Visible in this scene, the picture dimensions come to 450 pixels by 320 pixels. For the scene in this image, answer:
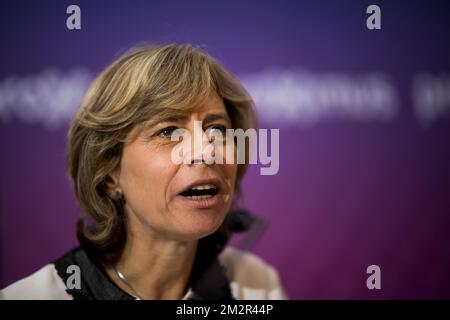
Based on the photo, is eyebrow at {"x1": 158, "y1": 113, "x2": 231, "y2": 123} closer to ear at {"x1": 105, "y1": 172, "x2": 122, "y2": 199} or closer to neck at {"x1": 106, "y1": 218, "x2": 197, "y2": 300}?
ear at {"x1": 105, "y1": 172, "x2": 122, "y2": 199}

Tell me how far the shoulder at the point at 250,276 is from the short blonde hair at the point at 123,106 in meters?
0.35

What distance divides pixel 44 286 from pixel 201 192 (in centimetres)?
50

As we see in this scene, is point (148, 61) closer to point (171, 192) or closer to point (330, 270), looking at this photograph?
point (171, 192)

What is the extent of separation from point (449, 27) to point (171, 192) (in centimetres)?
100

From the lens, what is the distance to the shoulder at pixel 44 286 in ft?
4.09

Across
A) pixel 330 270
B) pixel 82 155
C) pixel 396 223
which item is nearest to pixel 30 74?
pixel 82 155

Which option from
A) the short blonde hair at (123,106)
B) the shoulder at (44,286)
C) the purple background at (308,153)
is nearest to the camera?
the short blonde hair at (123,106)

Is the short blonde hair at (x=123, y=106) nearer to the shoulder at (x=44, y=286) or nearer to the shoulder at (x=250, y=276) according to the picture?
the shoulder at (x=44, y=286)

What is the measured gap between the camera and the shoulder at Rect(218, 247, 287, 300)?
1392mm

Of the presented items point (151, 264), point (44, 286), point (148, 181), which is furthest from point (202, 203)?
point (44, 286)

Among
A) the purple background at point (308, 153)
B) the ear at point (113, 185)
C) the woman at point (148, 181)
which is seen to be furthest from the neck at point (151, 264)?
the purple background at point (308, 153)

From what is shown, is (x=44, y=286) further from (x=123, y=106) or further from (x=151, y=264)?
(x=123, y=106)

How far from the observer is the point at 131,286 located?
4.22ft

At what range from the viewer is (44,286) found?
1.25m
